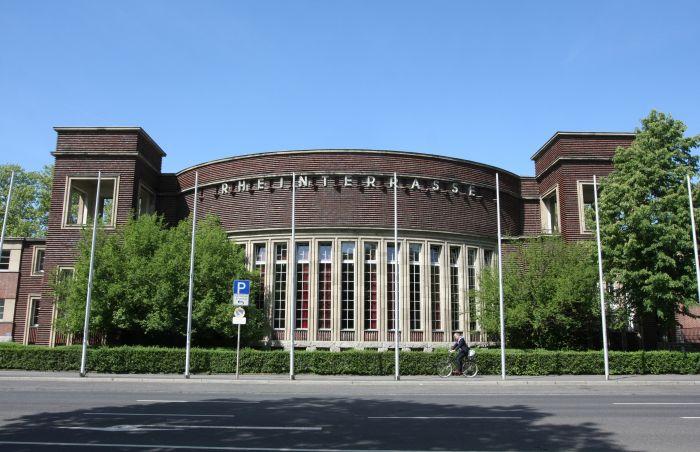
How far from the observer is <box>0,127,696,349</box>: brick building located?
97.7 ft

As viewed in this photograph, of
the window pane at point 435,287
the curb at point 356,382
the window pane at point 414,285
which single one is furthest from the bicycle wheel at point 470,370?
the window pane at point 435,287

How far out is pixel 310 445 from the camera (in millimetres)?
9367

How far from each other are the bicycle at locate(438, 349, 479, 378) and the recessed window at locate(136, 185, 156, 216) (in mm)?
19662

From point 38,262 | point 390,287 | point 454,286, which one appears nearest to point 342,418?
point 390,287

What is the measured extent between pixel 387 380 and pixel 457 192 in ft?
Result: 43.8

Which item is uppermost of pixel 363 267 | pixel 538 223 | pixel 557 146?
pixel 557 146

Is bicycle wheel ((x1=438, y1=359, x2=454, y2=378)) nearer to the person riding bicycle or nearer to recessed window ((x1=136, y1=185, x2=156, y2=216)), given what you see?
the person riding bicycle

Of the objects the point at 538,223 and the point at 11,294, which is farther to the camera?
the point at 11,294

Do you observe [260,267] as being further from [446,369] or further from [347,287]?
[446,369]

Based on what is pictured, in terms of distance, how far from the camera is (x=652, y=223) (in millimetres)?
26172

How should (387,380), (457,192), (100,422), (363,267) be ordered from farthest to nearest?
1. (457,192)
2. (363,267)
3. (387,380)
4. (100,422)

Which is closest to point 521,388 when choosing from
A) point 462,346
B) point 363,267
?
point 462,346

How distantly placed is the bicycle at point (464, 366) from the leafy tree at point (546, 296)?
3.22 meters

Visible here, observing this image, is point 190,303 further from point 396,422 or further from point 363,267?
point 396,422
